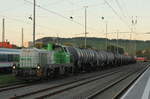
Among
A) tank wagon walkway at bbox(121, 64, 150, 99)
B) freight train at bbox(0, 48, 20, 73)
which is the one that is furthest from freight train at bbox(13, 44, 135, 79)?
freight train at bbox(0, 48, 20, 73)

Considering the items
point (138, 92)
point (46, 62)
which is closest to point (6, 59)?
point (46, 62)

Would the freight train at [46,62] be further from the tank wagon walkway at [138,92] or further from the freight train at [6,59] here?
the freight train at [6,59]

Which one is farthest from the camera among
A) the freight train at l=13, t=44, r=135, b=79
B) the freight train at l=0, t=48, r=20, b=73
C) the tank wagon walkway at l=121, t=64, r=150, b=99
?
the freight train at l=0, t=48, r=20, b=73

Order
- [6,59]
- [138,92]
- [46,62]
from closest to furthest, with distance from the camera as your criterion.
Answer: [138,92]
[46,62]
[6,59]

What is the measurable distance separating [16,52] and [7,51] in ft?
8.09

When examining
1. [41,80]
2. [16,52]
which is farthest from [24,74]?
[16,52]

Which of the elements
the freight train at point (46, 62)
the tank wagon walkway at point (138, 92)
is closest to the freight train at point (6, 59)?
the freight train at point (46, 62)

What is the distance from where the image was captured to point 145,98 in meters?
15.9

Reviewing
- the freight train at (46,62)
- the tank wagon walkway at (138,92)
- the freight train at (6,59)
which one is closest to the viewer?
the tank wagon walkway at (138,92)

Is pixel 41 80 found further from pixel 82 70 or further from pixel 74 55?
pixel 82 70

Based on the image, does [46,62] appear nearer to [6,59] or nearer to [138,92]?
[138,92]

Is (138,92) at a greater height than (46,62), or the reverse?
(46,62)

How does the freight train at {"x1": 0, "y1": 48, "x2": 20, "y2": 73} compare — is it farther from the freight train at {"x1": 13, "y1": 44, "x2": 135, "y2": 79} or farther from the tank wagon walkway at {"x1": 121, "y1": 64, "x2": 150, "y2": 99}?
the tank wagon walkway at {"x1": 121, "y1": 64, "x2": 150, "y2": 99}

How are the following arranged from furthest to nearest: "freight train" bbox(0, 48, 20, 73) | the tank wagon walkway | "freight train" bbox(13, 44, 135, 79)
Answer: "freight train" bbox(0, 48, 20, 73)
"freight train" bbox(13, 44, 135, 79)
the tank wagon walkway
